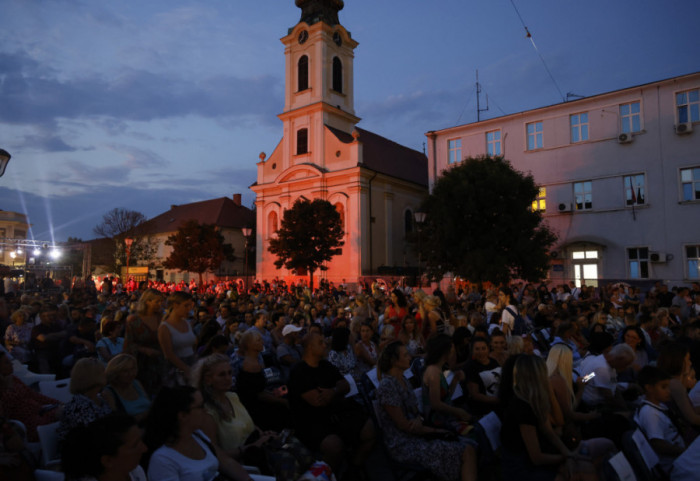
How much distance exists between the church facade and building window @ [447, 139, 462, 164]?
8093 mm

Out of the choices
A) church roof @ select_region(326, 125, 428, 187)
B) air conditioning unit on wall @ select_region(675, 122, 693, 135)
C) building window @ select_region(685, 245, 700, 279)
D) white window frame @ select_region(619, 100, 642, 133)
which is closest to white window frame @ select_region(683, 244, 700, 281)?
building window @ select_region(685, 245, 700, 279)

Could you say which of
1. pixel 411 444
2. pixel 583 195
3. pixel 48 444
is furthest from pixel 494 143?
pixel 48 444

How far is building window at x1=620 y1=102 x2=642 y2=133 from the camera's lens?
24.2 metres

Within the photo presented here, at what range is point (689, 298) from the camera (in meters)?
14.7

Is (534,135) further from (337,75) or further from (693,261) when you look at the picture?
(337,75)

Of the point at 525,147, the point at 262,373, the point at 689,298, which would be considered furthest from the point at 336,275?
the point at 262,373

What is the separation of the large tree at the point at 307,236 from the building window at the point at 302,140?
7.89 meters

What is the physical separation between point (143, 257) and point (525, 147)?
40.3 meters

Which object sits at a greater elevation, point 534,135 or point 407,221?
point 534,135

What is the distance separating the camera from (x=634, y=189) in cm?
2417

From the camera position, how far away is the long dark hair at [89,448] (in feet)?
8.72

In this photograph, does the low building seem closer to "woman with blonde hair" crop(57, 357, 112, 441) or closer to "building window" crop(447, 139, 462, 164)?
"building window" crop(447, 139, 462, 164)

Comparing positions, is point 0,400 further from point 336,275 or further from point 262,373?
point 336,275

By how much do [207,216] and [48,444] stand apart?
172 ft
